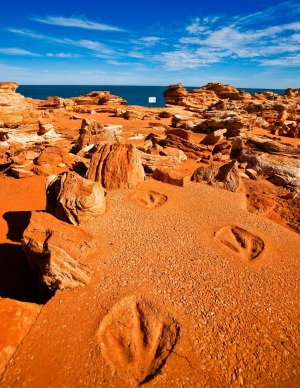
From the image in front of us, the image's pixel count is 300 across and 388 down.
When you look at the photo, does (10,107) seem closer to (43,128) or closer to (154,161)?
(43,128)

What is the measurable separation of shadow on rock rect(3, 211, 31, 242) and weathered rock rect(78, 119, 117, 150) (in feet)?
22.8

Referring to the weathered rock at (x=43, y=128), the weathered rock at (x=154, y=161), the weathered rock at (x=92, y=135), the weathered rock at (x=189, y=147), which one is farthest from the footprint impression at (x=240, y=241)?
the weathered rock at (x=43, y=128)

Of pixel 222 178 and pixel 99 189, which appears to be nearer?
pixel 99 189

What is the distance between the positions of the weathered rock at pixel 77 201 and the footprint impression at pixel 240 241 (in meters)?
4.04

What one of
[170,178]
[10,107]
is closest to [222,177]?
[170,178]

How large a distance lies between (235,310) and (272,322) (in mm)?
780

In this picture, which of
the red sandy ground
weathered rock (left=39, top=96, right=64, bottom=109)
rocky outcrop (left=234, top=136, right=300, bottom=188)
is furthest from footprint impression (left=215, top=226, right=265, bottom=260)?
weathered rock (left=39, top=96, right=64, bottom=109)

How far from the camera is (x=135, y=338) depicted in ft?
16.4

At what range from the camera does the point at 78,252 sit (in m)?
6.26

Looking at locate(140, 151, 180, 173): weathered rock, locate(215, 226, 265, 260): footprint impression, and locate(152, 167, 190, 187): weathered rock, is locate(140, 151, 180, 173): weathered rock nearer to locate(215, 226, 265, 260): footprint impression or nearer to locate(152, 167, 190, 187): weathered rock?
locate(152, 167, 190, 187): weathered rock

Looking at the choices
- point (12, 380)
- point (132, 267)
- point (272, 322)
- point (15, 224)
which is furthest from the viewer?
point (15, 224)

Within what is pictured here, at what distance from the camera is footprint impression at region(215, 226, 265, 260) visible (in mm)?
7339

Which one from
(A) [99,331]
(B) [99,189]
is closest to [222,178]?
(B) [99,189]

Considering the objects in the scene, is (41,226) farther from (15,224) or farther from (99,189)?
(15,224)
